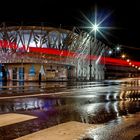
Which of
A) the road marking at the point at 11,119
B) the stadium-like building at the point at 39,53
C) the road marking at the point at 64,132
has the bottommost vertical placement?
the road marking at the point at 64,132

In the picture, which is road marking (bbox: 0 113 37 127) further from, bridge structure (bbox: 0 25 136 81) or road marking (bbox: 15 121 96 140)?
bridge structure (bbox: 0 25 136 81)

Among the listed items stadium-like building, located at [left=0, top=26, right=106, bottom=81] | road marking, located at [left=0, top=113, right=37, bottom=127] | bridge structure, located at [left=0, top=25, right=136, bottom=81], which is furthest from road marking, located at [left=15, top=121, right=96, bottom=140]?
bridge structure, located at [left=0, top=25, right=136, bottom=81]

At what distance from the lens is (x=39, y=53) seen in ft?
197

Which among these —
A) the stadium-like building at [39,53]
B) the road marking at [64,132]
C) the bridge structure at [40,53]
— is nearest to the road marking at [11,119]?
the road marking at [64,132]

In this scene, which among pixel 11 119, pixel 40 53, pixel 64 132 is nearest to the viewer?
pixel 64 132

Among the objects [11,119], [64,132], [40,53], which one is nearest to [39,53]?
[40,53]

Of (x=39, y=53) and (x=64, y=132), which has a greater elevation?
(x=39, y=53)

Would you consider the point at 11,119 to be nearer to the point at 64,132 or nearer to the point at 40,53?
the point at 64,132

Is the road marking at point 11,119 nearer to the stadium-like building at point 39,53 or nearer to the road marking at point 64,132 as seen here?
the road marking at point 64,132

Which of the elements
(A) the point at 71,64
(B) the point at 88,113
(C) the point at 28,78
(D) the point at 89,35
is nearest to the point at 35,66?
(C) the point at 28,78

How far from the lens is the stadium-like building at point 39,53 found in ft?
197

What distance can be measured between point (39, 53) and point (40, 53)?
0.22m

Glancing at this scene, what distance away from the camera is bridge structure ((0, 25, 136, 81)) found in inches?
2359

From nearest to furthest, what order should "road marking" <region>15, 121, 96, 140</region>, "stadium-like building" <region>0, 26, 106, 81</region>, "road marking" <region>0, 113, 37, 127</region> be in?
"road marking" <region>15, 121, 96, 140</region> < "road marking" <region>0, 113, 37, 127</region> < "stadium-like building" <region>0, 26, 106, 81</region>
